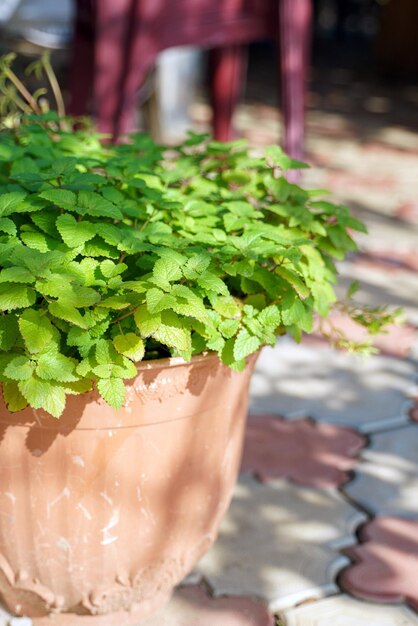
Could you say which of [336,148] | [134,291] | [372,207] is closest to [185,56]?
[336,148]

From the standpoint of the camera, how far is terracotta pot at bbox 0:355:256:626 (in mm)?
1367

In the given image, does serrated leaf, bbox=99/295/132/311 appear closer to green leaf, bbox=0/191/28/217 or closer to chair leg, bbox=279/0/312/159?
green leaf, bbox=0/191/28/217

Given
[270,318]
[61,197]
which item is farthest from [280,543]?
[61,197]

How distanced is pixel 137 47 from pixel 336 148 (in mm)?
2612

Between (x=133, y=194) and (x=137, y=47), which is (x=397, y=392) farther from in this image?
(x=137, y=47)

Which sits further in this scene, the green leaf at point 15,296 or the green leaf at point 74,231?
the green leaf at point 74,231

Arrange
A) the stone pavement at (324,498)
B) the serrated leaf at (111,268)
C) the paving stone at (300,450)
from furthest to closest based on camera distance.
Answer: the paving stone at (300,450) → the stone pavement at (324,498) → the serrated leaf at (111,268)

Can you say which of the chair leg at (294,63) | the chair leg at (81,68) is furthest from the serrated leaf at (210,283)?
the chair leg at (294,63)

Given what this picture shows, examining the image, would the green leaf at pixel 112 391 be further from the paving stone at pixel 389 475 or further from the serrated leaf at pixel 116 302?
the paving stone at pixel 389 475

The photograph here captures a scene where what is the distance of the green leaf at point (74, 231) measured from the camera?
1.33 m

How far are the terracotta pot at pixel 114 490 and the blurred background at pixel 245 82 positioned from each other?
1.78 m

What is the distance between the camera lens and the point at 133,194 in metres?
1.60

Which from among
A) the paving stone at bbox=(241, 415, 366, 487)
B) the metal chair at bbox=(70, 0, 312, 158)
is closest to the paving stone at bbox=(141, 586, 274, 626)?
the paving stone at bbox=(241, 415, 366, 487)

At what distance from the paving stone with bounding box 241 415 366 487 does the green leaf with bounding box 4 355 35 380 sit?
1017 mm
